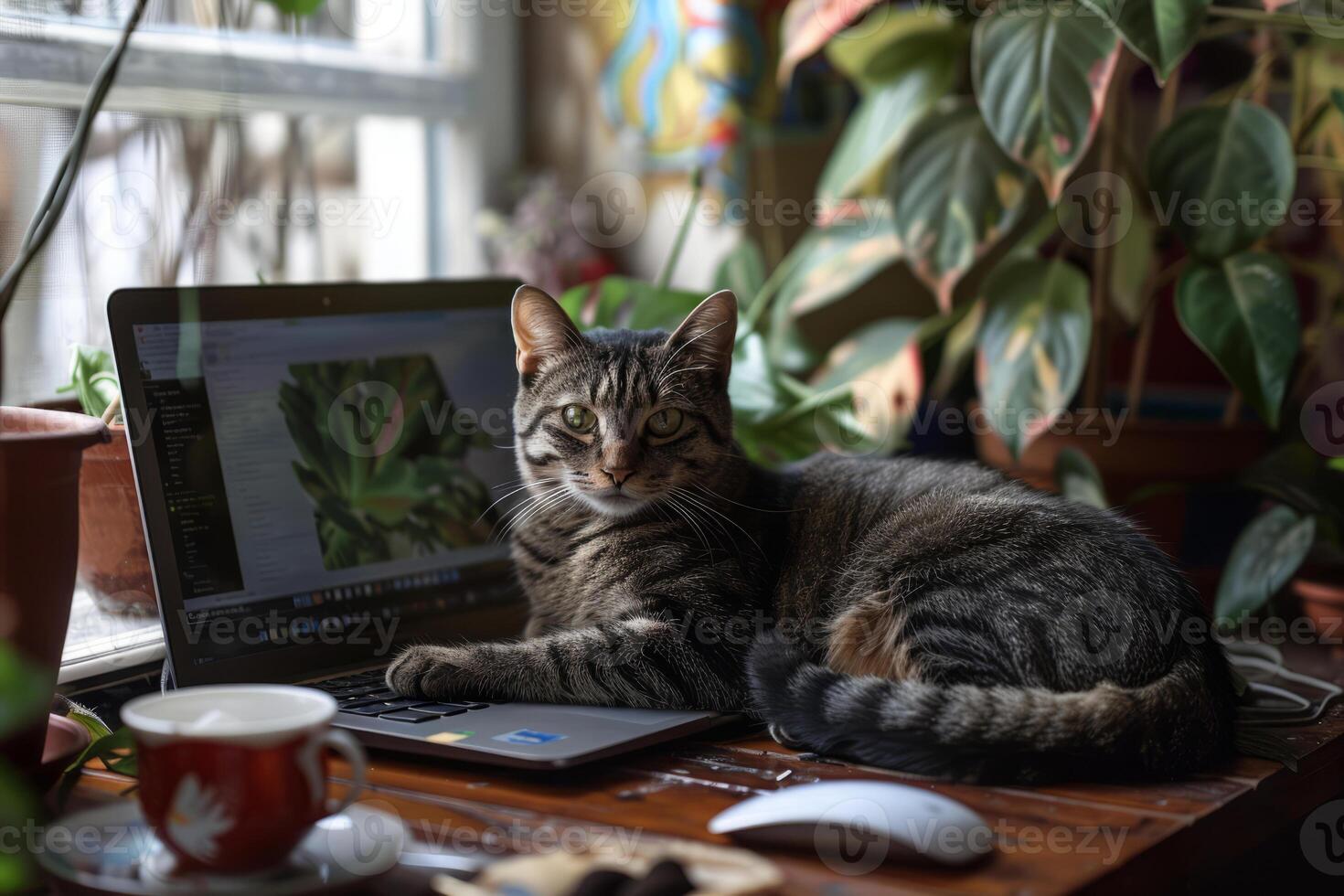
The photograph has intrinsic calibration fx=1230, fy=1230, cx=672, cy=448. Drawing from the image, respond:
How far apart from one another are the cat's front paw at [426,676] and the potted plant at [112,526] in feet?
0.83

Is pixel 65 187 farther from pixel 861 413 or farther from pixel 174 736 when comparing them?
pixel 861 413

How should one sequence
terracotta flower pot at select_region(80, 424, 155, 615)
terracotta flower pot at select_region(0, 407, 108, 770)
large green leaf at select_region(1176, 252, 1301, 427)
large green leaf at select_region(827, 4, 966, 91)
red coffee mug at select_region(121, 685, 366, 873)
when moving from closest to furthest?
red coffee mug at select_region(121, 685, 366, 873)
terracotta flower pot at select_region(0, 407, 108, 770)
terracotta flower pot at select_region(80, 424, 155, 615)
large green leaf at select_region(1176, 252, 1301, 427)
large green leaf at select_region(827, 4, 966, 91)

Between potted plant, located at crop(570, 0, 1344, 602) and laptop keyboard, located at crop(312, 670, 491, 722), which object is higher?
potted plant, located at crop(570, 0, 1344, 602)

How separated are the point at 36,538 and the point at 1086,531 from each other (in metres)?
0.86

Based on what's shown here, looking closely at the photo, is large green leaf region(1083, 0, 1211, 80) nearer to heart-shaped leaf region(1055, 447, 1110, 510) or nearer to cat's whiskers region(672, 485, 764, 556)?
heart-shaped leaf region(1055, 447, 1110, 510)

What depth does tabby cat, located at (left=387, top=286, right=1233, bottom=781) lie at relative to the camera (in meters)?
0.93

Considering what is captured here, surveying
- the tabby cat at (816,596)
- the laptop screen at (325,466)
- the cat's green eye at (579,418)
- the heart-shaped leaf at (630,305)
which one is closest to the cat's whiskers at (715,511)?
the tabby cat at (816,596)

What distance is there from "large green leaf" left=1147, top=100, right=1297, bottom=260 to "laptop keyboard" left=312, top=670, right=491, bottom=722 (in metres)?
0.97

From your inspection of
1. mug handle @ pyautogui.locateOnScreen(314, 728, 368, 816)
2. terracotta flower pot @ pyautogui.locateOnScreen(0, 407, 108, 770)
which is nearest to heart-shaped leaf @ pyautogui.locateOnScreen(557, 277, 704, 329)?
terracotta flower pot @ pyautogui.locateOnScreen(0, 407, 108, 770)

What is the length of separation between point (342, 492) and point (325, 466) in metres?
0.03

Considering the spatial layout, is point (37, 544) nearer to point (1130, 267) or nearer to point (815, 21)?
point (815, 21)

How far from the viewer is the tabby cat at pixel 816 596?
934 millimetres

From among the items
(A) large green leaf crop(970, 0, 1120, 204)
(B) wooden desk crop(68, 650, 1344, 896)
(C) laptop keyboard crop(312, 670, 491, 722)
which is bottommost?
(B) wooden desk crop(68, 650, 1344, 896)

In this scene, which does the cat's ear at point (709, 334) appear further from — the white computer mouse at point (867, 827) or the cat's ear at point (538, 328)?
the white computer mouse at point (867, 827)
